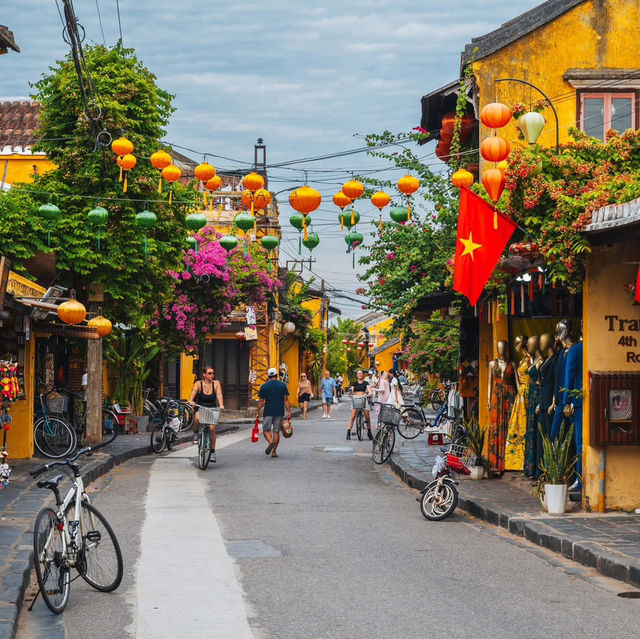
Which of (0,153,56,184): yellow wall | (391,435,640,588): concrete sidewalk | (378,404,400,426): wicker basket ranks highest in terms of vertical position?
(0,153,56,184): yellow wall

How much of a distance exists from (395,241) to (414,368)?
10243 mm

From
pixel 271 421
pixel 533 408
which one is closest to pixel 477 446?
pixel 533 408

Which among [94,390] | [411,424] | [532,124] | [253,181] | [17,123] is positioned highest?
[17,123]

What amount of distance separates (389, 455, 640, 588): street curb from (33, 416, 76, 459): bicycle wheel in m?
8.93

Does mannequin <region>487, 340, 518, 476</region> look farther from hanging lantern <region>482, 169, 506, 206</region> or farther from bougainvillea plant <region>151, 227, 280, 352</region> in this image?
bougainvillea plant <region>151, 227, 280, 352</region>

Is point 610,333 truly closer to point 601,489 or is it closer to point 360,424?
point 601,489

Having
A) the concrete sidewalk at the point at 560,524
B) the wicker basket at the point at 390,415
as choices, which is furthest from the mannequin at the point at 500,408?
the wicker basket at the point at 390,415

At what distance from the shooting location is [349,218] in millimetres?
15773

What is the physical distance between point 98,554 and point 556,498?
618cm

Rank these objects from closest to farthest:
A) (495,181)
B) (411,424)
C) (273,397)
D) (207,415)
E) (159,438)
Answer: (495,181) → (207,415) → (273,397) → (159,438) → (411,424)

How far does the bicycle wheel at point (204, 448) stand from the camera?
1930cm

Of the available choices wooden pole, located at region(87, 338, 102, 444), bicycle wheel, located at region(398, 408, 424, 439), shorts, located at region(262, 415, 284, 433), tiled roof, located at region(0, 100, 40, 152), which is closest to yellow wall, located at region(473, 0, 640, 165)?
shorts, located at region(262, 415, 284, 433)

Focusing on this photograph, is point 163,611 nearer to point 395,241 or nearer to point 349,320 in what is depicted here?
point 395,241

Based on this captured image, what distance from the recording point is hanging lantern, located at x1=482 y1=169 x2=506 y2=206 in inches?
500
